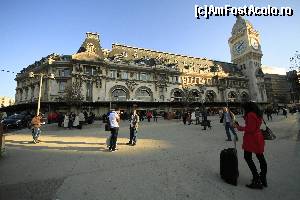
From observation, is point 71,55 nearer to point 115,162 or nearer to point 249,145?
point 115,162

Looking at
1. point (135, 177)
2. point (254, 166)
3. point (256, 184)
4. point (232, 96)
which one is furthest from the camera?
point (232, 96)

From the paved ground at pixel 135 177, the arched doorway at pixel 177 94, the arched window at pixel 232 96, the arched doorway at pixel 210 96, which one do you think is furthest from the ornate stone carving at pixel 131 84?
the paved ground at pixel 135 177

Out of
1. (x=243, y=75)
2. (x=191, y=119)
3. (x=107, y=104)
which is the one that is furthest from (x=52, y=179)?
(x=243, y=75)

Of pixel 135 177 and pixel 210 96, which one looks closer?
pixel 135 177

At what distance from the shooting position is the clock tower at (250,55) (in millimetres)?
68938

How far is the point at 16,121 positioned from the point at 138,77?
1177 inches

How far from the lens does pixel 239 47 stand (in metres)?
74.8

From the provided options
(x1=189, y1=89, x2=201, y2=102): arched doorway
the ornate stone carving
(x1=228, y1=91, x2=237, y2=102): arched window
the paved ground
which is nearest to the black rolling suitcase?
the paved ground

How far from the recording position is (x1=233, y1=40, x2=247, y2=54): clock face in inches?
2872

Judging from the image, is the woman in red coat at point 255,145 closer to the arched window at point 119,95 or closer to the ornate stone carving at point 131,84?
the arched window at point 119,95

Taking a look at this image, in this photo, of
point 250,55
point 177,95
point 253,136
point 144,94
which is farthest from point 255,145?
point 250,55

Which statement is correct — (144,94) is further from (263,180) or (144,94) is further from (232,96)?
(263,180)

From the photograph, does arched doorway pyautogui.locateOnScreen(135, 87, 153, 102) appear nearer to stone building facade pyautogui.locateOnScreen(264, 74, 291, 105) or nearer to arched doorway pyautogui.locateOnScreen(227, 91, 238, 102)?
arched doorway pyautogui.locateOnScreen(227, 91, 238, 102)

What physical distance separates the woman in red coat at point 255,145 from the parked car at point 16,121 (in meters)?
24.2
